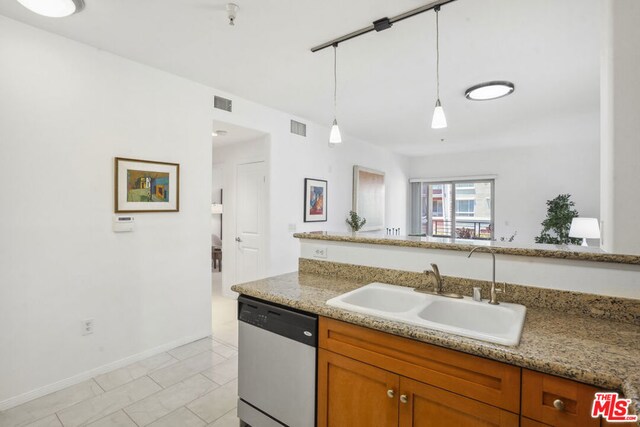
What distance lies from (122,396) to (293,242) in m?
2.48

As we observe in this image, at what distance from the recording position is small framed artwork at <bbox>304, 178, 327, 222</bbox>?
4.45 metres

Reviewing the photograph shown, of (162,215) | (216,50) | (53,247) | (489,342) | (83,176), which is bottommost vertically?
(489,342)

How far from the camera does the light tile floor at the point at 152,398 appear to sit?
2002 mm

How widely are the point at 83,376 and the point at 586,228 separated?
20.0 ft

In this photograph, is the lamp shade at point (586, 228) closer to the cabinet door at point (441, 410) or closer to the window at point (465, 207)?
the window at point (465, 207)

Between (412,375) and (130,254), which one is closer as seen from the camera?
(412,375)

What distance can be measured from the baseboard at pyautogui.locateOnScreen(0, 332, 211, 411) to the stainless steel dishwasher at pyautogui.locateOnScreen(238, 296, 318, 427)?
144 cm

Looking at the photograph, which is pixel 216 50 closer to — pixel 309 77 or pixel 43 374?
pixel 309 77

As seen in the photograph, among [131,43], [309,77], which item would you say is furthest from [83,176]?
[309,77]

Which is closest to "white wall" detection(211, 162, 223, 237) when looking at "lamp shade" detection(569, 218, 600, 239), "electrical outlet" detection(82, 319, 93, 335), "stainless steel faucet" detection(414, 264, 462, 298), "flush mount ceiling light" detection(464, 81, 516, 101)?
"electrical outlet" detection(82, 319, 93, 335)

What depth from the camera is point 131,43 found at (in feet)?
7.98

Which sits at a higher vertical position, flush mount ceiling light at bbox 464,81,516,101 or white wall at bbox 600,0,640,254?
flush mount ceiling light at bbox 464,81,516,101

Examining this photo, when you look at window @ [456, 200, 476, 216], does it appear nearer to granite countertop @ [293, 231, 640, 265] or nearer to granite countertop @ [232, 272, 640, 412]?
granite countertop @ [293, 231, 640, 265]

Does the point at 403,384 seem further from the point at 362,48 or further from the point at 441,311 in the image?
the point at 362,48
